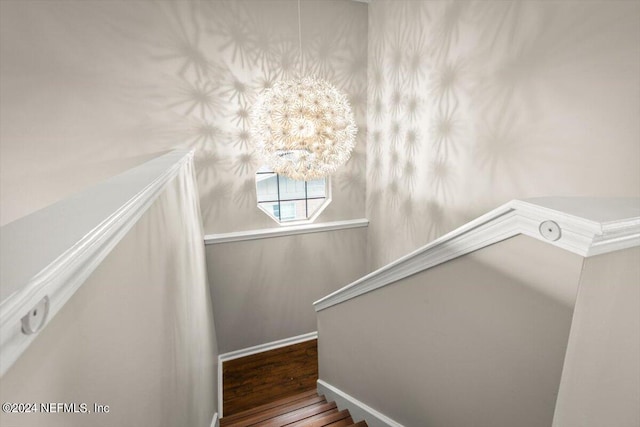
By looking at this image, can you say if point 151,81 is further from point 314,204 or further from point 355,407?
point 355,407

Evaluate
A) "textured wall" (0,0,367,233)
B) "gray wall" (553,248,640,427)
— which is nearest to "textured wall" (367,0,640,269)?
"textured wall" (0,0,367,233)

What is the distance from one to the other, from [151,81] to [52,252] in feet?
10.8

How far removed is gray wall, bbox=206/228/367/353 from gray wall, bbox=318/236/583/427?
7.17 ft

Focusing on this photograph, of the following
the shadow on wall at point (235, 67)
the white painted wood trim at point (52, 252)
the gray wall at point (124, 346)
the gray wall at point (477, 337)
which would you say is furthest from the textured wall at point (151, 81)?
the white painted wood trim at point (52, 252)

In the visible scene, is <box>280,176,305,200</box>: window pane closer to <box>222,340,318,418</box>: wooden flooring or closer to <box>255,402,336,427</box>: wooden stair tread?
<box>222,340,318,418</box>: wooden flooring

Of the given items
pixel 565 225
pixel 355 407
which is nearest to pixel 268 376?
pixel 355 407

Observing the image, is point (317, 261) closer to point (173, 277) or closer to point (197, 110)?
point (197, 110)

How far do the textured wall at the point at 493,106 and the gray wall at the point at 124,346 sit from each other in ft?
7.58

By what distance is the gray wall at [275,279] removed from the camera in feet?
12.7

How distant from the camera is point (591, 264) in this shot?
81cm

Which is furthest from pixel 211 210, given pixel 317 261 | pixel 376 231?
pixel 376 231

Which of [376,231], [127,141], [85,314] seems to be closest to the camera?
[85,314]

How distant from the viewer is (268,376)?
12.5ft

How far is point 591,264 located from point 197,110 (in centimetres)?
344
